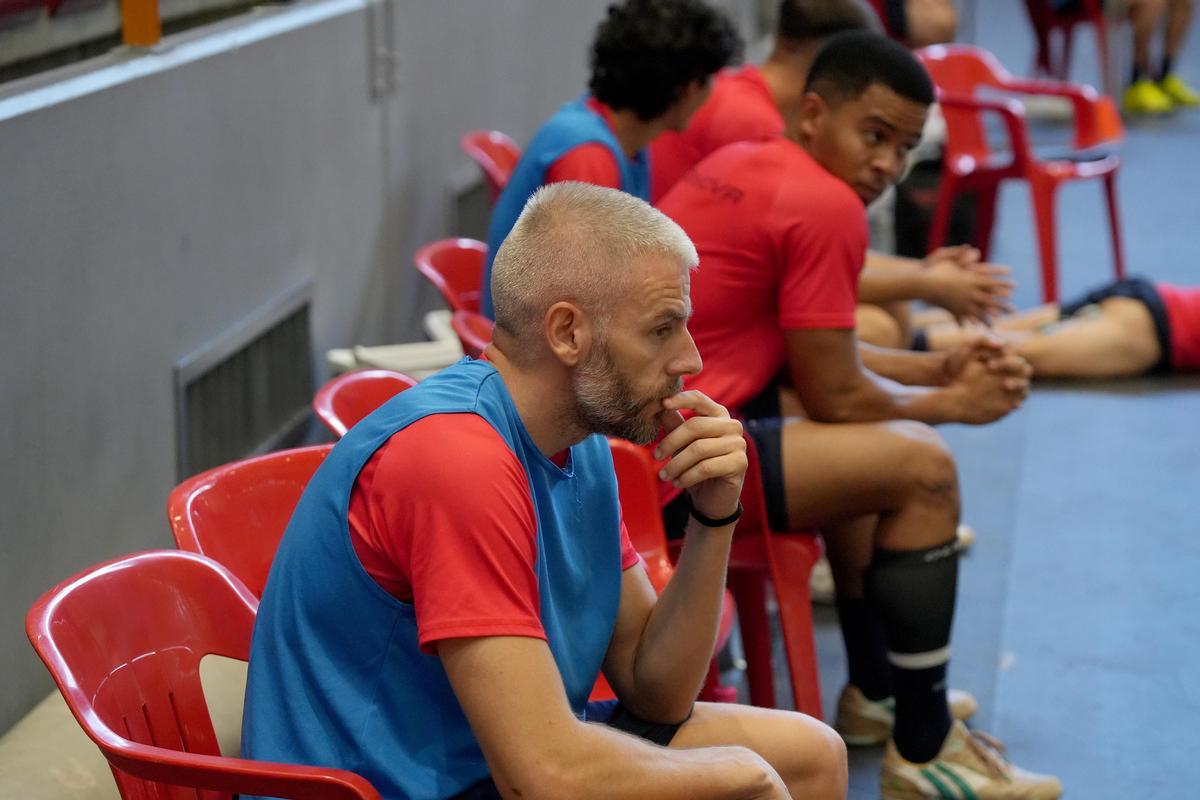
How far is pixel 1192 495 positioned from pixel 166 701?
3116 mm

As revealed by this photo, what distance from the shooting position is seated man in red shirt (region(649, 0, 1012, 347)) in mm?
3098

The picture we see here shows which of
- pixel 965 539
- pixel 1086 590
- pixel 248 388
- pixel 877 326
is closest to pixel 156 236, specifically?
pixel 248 388

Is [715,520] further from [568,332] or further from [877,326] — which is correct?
[877,326]

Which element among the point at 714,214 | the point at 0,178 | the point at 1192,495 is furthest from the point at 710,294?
the point at 1192,495

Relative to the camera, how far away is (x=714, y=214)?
254cm

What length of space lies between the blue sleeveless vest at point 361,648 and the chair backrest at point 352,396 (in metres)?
0.61

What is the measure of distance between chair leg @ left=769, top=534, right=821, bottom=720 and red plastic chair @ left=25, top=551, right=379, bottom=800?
39.0 inches

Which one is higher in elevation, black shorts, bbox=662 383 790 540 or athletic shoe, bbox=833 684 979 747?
black shorts, bbox=662 383 790 540

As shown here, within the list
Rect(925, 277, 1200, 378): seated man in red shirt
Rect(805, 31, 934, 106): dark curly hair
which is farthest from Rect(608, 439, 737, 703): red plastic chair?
Rect(925, 277, 1200, 378): seated man in red shirt

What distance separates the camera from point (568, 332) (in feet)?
4.98

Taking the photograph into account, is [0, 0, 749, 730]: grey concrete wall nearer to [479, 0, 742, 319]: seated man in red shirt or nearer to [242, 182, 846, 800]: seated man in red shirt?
[479, 0, 742, 319]: seated man in red shirt

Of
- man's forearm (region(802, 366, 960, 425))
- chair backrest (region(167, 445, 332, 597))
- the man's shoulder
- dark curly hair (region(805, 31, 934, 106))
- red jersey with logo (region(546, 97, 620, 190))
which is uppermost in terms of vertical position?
dark curly hair (region(805, 31, 934, 106))

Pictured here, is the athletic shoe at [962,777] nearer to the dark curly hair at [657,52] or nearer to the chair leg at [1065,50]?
the dark curly hair at [657,52]

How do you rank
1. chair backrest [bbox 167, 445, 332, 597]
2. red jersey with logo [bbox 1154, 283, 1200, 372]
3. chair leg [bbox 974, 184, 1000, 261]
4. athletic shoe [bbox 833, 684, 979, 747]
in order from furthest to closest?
chair leg [bbox 974, 184, 1000, 261], red jersey with logo [bbox 1154, 283, 1200, 372], athletic shoe [bbox 833, 684, 979, 747], chair backrest [bbox 167, 445, 332, 597]
